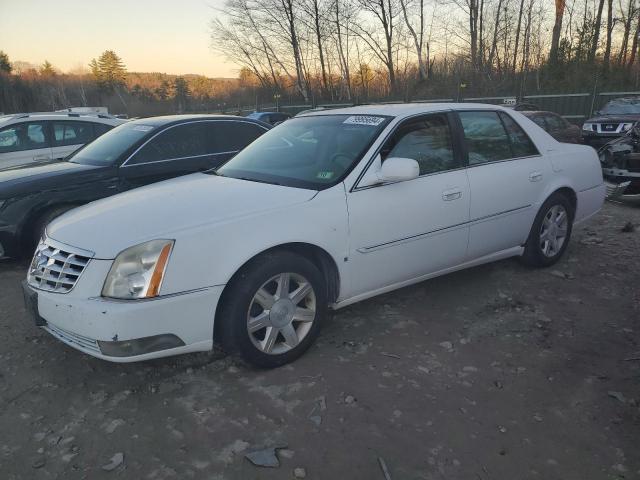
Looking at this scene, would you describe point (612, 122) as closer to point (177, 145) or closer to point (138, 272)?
point (177, 145)

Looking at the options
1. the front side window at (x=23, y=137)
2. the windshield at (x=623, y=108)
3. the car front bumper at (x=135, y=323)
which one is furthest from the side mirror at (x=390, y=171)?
the windshield at (x=623, y=108)

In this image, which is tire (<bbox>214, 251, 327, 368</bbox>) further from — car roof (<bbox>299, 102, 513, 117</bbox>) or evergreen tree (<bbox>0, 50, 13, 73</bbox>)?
evergreen tree (<bbox>0, 50, 13, 73</bbox>)

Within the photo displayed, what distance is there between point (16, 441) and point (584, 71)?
1137 inches

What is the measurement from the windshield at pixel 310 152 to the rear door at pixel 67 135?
16.6 ft

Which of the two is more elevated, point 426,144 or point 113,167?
point 426,144

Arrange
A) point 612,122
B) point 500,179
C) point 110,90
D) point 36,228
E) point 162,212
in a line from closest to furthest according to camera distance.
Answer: point 162,212 → point 500,179 → point 36,228 → point 612,122 → point 110,90

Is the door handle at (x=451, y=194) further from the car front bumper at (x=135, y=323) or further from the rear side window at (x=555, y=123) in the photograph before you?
the rear side window at (x=555, y=123)

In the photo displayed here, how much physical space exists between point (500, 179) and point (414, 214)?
3.42ft

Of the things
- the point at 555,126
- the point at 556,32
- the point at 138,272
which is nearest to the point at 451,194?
the point at 138,272

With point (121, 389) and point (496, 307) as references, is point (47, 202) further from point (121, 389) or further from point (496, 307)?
point (496, 307)

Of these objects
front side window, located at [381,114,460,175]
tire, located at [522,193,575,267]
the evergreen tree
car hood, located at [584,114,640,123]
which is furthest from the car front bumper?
the evergreen tree

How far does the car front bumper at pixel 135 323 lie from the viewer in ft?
8.22

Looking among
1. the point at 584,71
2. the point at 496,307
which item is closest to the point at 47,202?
the point at 496,307

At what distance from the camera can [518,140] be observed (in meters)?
4.33
